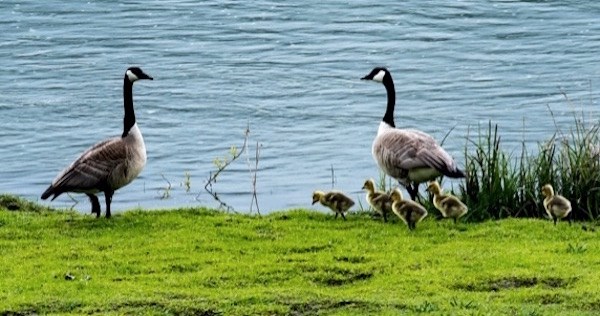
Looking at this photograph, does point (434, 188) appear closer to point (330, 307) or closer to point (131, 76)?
point (131, 76)

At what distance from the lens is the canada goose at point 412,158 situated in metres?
18.2

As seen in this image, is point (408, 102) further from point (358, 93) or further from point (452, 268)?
point (452, 268)

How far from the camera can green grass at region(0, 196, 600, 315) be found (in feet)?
46.0

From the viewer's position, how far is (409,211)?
1706cm

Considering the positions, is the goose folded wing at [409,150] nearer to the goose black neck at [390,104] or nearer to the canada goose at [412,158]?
the canada goose at [412,158]

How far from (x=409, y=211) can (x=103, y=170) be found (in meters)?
3.61

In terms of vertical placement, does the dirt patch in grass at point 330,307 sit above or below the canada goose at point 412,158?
below

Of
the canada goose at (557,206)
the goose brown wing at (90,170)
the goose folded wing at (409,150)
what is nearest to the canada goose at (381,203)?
the goose folded wing at (409,150)

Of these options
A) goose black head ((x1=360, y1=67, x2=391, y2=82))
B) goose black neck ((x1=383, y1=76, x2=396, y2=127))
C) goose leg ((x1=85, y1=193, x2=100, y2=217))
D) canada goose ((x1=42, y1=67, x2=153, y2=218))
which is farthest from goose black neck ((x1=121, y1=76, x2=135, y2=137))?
goose black head ((x1=360, y1=67, x2=391, y2=82))

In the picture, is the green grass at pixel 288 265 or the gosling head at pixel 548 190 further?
the gosling head at pixel 548 190

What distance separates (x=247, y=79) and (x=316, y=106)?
293 centimetres

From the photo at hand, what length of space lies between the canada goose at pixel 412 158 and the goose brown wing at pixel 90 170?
3.12m

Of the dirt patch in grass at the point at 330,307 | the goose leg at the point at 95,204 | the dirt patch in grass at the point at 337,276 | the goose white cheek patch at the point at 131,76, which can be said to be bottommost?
the goose leg at the point at 95,204

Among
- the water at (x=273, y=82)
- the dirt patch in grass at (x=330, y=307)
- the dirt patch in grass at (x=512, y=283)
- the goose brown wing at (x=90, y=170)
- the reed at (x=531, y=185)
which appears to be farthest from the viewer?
the water at (x=273, y=82)
